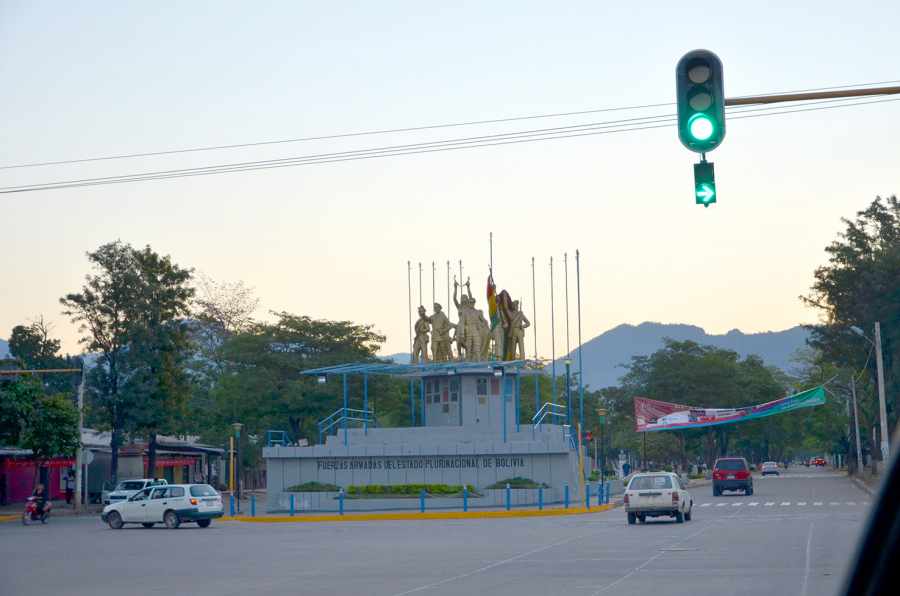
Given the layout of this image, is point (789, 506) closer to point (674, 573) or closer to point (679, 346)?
point (674, 573)

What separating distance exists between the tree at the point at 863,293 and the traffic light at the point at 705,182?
5919 cm

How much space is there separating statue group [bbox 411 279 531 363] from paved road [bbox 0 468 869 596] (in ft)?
66.6

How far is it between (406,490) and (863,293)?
34002 millimetres

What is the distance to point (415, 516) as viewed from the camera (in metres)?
46.2

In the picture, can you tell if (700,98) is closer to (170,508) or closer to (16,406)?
(170,508)

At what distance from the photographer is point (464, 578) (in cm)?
2020

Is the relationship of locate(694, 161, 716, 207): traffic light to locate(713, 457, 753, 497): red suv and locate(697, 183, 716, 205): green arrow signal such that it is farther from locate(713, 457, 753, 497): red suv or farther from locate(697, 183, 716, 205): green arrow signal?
locate(713, 457, 753, 497): red suv

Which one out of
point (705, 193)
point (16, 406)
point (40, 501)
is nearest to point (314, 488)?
point (40, 501)

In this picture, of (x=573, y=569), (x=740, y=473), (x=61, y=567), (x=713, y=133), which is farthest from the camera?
(x=740, y=473)

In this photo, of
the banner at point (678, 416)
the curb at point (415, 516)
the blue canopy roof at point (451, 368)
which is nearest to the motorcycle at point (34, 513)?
the curb at point (415, 516)

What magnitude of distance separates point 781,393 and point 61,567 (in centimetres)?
9704

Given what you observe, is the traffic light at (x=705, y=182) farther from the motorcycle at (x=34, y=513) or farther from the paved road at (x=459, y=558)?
the motorcycle at (x=34, y=513)

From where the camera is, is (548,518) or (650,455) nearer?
(548,518)

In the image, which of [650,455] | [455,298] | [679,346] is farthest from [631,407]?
[455,298]
